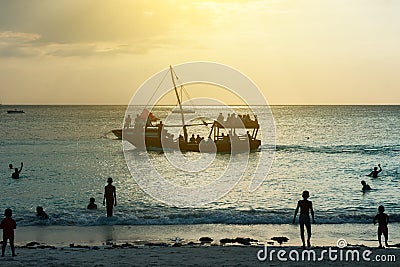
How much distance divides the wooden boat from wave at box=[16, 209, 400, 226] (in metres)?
28.3

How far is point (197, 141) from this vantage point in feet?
187

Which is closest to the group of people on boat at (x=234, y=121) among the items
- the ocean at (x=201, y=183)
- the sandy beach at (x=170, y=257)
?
the ocean at (x=201, y=183)

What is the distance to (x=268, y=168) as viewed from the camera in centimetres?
4500

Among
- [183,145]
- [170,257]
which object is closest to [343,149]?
[183,145]

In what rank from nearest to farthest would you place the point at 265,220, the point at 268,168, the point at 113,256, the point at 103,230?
1. the point at 113,256
2. the point at 103,230
3. the point at 265,220
4. the point at 268,168

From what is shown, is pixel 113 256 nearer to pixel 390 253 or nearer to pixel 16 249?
pixel 16 249

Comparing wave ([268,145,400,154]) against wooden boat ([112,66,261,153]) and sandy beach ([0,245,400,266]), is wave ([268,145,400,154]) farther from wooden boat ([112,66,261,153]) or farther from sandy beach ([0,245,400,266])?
sandy beach ([0,245,400,266])

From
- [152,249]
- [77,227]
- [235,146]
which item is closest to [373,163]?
[235,146]

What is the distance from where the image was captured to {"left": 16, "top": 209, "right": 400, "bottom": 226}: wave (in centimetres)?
2166

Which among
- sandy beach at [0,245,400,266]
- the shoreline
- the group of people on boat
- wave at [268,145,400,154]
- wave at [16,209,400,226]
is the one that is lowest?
the shoreline

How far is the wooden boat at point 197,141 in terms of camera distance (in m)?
54.9

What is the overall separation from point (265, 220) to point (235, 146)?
35.3m

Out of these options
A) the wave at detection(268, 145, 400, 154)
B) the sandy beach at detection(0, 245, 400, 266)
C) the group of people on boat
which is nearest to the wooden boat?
the group of people on boat

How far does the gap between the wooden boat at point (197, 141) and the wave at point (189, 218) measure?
92.8 feet
